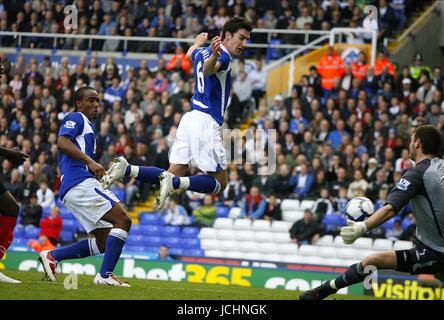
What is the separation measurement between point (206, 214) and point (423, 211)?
12.9 meters

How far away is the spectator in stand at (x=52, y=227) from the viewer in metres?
22.7

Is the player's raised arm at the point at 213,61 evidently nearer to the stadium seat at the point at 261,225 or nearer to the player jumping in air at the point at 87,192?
the player jumping in air at the point at 87,192

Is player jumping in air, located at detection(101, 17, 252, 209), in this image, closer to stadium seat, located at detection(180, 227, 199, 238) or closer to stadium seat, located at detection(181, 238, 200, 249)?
stadium seat, located at detection(181, 238, 200, 249)

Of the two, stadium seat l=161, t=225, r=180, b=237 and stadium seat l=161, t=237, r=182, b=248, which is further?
stadium seat l=161, t=225, r=180, b=237

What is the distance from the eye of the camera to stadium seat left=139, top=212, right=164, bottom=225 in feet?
75.3

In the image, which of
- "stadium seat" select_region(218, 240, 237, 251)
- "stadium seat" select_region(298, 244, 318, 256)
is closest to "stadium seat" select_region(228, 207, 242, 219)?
"stadium seat" select_region(218, 240, 237, 251)

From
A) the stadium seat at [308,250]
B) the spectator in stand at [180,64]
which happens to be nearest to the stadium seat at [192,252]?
the stadium seat at [308,250]

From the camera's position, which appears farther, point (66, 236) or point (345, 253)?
point (66, 236)

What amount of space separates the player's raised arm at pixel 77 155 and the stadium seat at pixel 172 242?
434 inches

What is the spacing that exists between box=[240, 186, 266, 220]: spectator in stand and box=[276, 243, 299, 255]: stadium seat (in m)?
1.10

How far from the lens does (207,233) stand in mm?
21922

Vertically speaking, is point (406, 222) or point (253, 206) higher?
point (253, 206)

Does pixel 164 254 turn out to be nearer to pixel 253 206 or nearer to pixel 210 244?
pixel 210 244

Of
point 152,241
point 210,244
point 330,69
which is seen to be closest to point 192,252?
point 210,244
